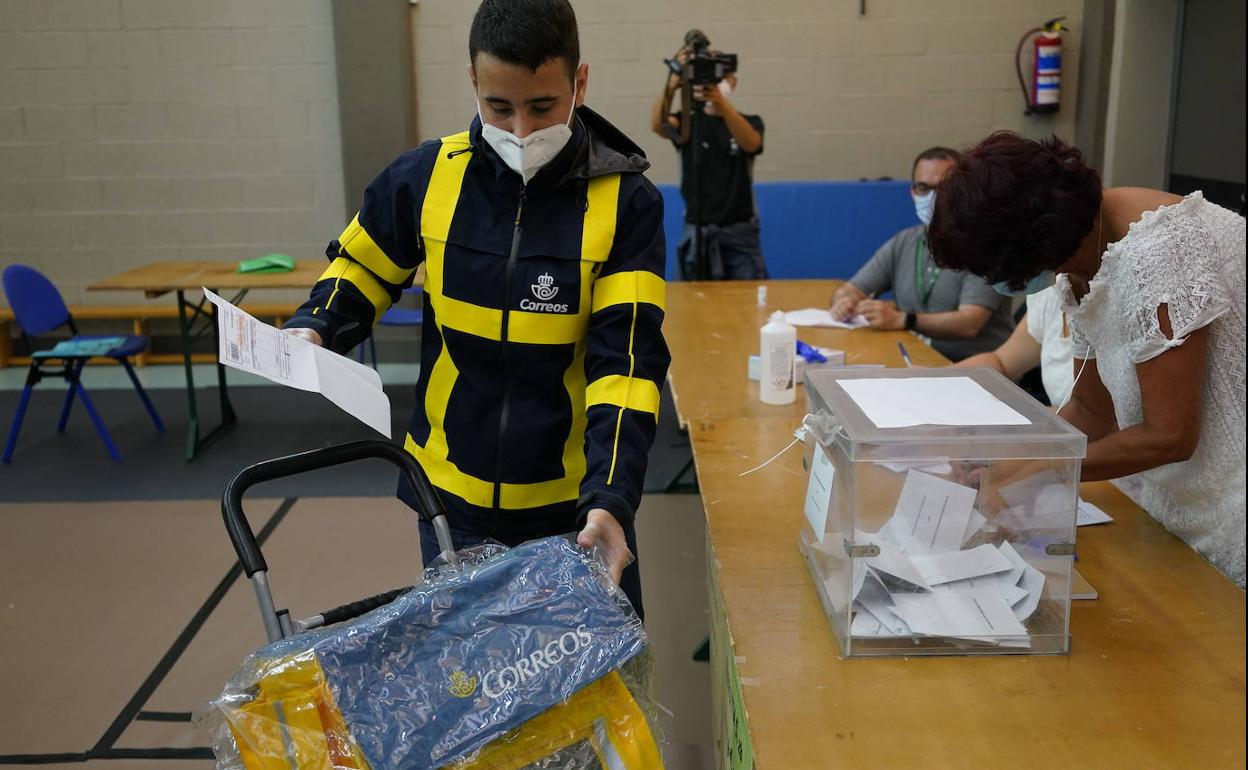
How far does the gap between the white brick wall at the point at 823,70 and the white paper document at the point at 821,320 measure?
2.47m

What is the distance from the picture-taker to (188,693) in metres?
2.54

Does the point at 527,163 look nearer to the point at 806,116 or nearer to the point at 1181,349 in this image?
the point at 1181,349

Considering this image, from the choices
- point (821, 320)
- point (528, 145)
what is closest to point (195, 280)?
point (821, 320)

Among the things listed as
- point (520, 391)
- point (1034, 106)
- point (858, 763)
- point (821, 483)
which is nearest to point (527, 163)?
point (520, 391)

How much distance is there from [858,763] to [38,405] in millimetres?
5057

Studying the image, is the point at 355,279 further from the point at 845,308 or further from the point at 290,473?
the point at 845,308

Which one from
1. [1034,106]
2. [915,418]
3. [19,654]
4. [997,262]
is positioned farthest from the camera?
[1034,106]

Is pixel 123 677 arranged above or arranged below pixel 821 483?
below

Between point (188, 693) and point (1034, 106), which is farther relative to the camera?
point (1034, 106)

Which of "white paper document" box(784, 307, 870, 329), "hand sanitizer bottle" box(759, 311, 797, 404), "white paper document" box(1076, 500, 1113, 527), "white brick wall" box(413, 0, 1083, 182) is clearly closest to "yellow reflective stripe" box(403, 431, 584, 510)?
"white paper document" box(1076, 500, 1113, 527)

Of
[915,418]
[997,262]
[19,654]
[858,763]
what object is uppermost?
[997,262]

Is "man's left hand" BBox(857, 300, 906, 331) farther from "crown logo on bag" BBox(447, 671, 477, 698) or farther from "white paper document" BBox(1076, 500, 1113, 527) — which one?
"crown logo on bag" BBox(447, 671, 477, 698)

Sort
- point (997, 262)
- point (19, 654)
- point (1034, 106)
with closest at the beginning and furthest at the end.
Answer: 1. point (997, 262)
2. point (19, 654)
3. point (1034, 106)

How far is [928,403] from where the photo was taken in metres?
1.31
